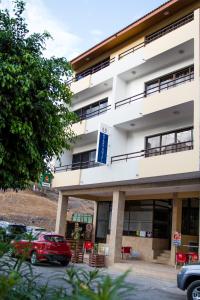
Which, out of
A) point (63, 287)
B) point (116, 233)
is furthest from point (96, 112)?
point (63, 287)

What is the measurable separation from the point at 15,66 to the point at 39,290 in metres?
6.40

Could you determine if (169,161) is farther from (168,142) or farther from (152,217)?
(152,217)

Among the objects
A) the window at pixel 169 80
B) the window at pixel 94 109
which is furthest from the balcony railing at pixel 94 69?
the window at pixel 169 80

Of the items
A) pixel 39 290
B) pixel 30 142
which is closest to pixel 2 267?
pixel 39 290

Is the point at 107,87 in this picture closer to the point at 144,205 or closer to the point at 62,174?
the point at 62,174

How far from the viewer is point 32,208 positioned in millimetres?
47125

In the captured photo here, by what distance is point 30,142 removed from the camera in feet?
30.9

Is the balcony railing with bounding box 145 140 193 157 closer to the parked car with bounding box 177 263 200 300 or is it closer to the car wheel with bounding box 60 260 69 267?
the car wheel with bounding box 60 260 69 267

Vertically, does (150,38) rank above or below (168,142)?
above

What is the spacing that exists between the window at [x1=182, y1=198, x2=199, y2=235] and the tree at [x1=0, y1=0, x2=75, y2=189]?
1223 cm

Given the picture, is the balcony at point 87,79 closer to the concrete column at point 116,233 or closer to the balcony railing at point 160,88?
the balcony railing at point 160,88

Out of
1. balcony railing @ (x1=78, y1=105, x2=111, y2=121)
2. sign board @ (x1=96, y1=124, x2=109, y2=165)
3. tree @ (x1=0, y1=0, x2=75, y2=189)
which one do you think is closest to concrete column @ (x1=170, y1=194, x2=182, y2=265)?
sign board @ (x1=96, y1=124, x2=109, y2=165)

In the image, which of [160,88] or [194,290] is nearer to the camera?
[194,290]

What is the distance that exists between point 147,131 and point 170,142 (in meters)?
1.85
